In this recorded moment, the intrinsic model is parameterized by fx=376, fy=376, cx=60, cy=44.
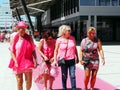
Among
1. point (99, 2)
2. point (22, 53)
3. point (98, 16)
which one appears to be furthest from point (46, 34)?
point (98, 16)

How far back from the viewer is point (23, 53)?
703 cm

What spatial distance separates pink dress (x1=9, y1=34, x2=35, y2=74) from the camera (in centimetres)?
701

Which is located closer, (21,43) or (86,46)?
(21,43)

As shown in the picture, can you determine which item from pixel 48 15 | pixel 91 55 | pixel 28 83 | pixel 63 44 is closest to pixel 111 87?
pixel 91 55

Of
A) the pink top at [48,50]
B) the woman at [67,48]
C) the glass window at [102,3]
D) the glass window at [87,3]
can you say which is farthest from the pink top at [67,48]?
the glass window at [102,3]

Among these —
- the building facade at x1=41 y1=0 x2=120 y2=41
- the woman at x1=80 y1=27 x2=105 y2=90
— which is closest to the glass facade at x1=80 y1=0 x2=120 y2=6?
the building facade at x1=41 y1=0 x2=120 y2=41

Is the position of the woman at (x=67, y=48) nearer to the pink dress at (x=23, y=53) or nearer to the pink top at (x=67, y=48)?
the pink top at (x=67, y=48)

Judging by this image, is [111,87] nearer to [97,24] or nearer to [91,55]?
[91,55]

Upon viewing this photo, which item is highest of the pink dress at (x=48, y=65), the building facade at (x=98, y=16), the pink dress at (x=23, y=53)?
the pink dress at (x=23, y=53)

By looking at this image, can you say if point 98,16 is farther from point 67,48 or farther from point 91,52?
point 67,48

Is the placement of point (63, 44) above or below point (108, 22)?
above

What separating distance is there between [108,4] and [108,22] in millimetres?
4799

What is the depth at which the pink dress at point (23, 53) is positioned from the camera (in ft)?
23.0

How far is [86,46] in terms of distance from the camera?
328 inches
